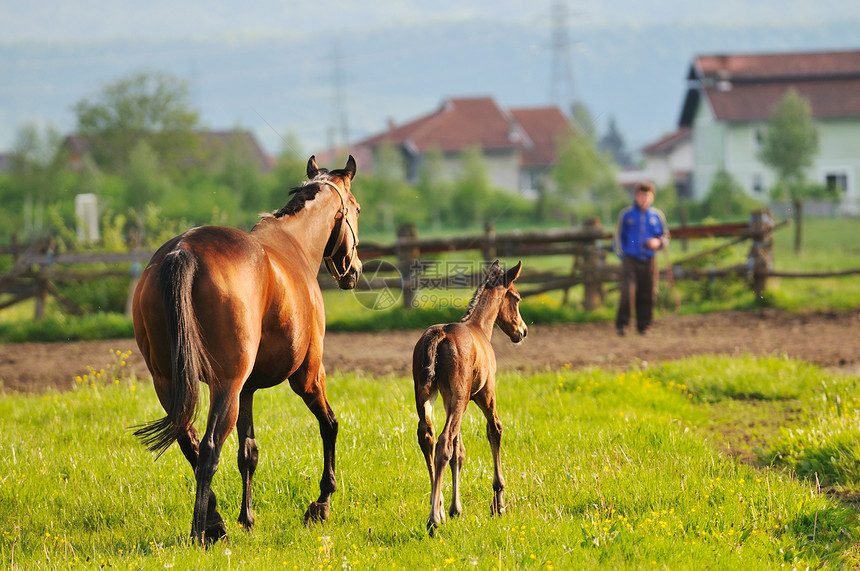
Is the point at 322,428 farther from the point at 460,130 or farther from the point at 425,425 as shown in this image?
the point at 460,130

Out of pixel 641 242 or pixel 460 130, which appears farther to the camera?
pixel 460 130

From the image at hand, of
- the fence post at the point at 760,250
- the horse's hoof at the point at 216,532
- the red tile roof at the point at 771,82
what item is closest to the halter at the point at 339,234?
the horse's hoof at the point at 216,532

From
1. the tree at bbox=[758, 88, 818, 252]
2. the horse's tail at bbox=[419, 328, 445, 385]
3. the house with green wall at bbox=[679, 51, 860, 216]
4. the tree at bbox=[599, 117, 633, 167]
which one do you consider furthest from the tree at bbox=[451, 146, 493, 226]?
the tree at bbox=[599, 117, 633, 167]

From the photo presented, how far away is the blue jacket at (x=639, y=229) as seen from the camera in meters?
11.1

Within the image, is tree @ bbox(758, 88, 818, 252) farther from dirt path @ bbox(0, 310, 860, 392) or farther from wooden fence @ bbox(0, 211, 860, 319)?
dirt path @ bbox(0, 310, 860, 392)

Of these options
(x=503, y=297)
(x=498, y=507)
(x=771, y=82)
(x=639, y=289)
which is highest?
(x=771, y=82)

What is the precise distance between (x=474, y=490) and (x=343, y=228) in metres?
1.82

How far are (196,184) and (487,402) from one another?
52068mm

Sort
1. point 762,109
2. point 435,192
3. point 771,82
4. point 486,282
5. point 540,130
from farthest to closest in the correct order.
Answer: point 540,130
point 771,82
point 435,192
point 762,109
point 486,282

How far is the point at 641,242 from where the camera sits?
36.3 ft

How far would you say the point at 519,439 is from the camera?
588cm

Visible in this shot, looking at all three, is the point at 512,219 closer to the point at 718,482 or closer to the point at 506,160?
the point at 506,160

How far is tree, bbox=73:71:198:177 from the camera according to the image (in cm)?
5975

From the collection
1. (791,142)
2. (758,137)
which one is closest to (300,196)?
(791,142)
